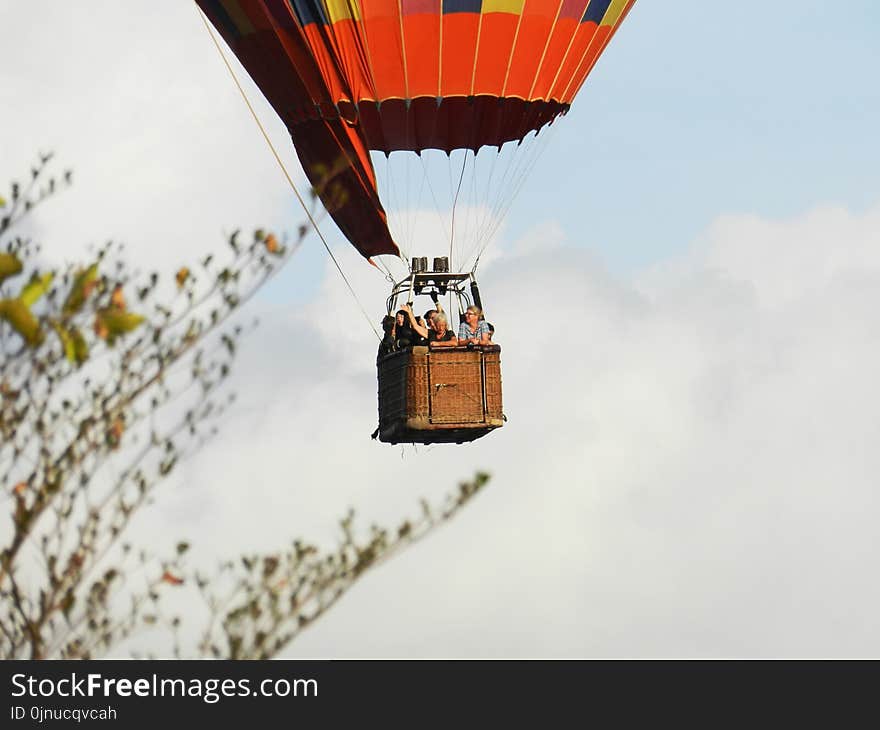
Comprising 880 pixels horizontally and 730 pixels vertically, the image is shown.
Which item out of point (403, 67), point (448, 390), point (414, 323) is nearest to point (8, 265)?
point (448, 390)

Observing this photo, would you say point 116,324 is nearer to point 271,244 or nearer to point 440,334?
point 271,244

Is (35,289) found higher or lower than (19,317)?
higher

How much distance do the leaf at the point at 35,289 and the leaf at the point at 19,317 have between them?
64mm

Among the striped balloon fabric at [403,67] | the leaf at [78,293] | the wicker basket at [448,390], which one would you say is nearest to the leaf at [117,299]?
the leaf at [78,293]

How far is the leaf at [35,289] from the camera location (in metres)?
7.30

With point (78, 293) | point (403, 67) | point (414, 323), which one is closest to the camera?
point (78, 293)

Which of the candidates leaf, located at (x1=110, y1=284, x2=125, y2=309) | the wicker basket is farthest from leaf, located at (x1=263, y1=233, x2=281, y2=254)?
the wicker basket

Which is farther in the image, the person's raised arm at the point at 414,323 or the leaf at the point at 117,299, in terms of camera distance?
the person's raised arm at the point at 414,323

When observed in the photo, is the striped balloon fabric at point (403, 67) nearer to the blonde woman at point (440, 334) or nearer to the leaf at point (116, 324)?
the blonde woman at point (440, 334)

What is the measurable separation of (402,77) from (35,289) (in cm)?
1583

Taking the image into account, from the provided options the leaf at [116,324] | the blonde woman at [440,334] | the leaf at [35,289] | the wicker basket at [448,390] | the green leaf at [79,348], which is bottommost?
the green leaf at [79,348]

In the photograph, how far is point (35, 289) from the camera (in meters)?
7.39

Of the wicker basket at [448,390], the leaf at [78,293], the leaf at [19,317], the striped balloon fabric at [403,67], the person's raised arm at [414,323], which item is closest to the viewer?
the leaf at [19,317]

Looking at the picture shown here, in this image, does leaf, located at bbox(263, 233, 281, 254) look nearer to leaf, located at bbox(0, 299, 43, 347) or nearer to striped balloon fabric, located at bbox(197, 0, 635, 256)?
leaf, located at bbox(0, 299, 43, 347)
